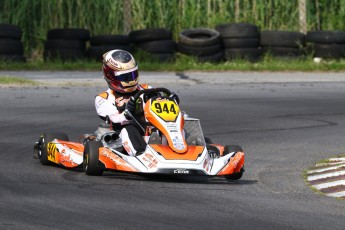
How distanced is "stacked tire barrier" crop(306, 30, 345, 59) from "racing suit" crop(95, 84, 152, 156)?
12.2 meters

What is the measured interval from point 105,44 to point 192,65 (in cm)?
180

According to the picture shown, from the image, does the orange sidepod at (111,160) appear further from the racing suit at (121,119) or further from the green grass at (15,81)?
the green grass at (15,81)

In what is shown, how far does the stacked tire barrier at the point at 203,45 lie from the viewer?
21781 mm

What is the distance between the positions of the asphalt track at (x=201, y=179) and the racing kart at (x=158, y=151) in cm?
12

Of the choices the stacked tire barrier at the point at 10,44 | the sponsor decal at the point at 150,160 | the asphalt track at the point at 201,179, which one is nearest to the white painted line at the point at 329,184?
the asphalt track at the point at 201,179

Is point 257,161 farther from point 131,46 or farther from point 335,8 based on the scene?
point 335,8

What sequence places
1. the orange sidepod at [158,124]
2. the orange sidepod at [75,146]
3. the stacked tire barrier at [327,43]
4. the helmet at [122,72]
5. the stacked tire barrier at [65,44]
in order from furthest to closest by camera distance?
the stacked tire barrier at [327,43] < the stacked tire barrier at [65,44] < the helmet at [122,72] < the orange sidepod at [75,146] < the orange sidepod at [158,124]

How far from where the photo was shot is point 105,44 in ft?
71.2

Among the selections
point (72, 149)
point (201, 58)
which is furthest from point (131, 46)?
point (72, 149)

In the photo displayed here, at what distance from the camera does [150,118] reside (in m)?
9.62

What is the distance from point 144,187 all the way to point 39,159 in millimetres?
1921

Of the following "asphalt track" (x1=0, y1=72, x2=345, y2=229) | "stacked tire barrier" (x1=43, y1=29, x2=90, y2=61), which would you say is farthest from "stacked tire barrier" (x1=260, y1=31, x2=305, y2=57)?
"stacked tire barrier" (x1=43, y1=29, x2=90, y2=61)

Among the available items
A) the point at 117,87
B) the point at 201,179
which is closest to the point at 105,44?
the point at 117,87

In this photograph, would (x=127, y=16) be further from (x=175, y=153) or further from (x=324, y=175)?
(x=175, y=153)
